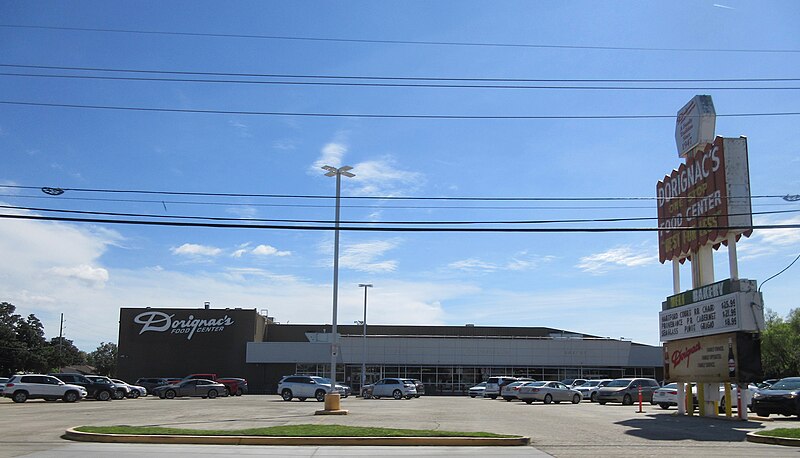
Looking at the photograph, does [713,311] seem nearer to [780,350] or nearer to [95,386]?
[95,386]

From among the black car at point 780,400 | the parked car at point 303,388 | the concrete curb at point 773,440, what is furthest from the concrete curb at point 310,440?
the parked car at point 303,388

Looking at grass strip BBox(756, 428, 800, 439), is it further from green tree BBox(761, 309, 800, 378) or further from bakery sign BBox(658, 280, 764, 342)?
green tree BBox(761, 309, 800, 378)

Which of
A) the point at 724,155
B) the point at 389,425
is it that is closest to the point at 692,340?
the point at 724,155

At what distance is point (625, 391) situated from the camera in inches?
1635

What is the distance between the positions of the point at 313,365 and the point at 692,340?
147ft

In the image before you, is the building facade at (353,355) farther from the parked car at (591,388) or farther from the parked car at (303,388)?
→ the parked car at (303,388)

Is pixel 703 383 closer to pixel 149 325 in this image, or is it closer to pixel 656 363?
pixel 656 363

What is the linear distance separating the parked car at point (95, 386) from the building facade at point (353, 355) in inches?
814

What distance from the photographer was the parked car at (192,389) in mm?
49469

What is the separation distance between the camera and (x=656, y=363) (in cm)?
6531

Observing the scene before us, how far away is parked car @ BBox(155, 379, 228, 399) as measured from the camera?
4947 cm

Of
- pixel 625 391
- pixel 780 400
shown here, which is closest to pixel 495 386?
pixel 625 391

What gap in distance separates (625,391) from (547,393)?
4506 mm

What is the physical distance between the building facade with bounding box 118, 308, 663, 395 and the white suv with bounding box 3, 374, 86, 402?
24563mm
